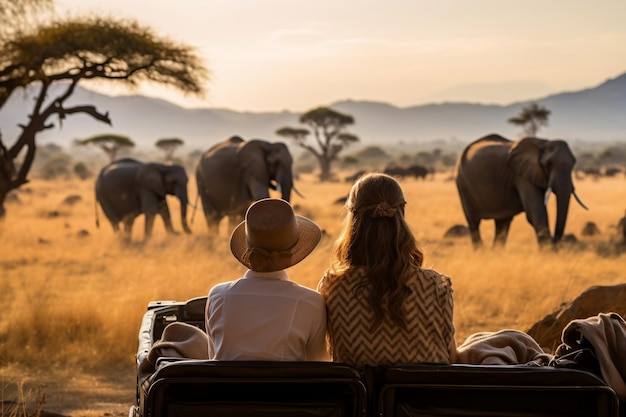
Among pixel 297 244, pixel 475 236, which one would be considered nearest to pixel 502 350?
pixel 297 244

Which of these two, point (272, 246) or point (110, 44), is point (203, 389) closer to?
point (272, 246)

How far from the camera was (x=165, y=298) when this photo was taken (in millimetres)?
10250

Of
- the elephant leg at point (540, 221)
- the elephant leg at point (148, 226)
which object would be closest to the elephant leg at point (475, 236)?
the elephant leg at point (540, 221)

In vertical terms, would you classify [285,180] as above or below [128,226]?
above

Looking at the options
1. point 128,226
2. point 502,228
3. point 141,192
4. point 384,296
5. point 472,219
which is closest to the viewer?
point 384,296

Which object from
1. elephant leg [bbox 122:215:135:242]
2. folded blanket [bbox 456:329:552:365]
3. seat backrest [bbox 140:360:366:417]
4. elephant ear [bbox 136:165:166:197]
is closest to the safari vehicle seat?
seat backrest [bbox 140:360:366:417]

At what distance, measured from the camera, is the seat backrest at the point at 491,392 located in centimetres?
329

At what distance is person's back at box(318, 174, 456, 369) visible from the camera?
3.65m

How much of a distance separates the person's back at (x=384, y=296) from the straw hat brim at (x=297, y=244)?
132 millimetres

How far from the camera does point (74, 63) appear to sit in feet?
59.7

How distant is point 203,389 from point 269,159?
1644 centimetres

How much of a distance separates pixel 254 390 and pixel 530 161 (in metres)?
14.1

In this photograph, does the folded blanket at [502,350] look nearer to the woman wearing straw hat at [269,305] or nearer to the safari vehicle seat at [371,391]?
the safari vehicle seat at [371,391]

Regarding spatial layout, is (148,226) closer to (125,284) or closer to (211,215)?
(211,215)
